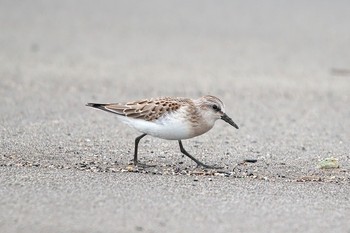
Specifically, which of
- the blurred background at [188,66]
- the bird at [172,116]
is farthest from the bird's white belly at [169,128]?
the blurred background at [188,66]

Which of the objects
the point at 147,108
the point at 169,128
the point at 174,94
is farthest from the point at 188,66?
the point at 169,128

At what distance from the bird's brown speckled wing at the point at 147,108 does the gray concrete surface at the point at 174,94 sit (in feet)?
1.37

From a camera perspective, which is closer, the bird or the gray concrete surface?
the gray concrete surface

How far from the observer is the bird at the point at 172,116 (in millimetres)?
6363

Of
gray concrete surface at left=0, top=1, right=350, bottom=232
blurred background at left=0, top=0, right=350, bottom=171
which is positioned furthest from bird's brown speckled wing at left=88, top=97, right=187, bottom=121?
blurred background at left=0, top=0, right=350, bottom=171

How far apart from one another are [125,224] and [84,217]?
0.27 meters

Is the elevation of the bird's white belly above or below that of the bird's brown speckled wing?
below

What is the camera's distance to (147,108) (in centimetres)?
648

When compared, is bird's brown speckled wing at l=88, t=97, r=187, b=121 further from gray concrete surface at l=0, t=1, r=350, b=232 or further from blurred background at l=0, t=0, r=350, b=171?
blurred background at l=0, t=0, r=350, b=171

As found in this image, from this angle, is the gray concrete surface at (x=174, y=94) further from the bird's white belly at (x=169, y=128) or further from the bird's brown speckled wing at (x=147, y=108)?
the bird's brown speckled wing at (x=147, y=108)

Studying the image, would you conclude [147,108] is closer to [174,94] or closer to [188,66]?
[174,94]

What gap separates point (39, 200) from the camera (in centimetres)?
521

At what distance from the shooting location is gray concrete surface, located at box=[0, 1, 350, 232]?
16.9 feet

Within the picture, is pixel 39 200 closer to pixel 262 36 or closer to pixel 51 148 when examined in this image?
pixel 51 148
